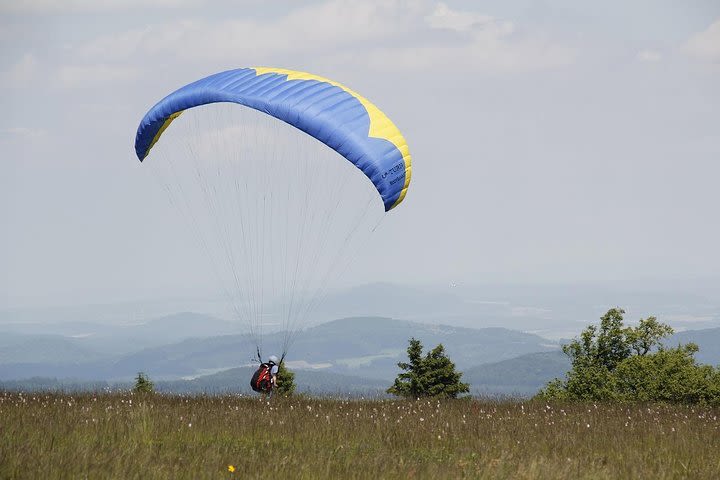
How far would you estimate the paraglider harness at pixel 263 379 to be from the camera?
17.3 metres

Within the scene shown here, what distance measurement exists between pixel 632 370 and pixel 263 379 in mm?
44411

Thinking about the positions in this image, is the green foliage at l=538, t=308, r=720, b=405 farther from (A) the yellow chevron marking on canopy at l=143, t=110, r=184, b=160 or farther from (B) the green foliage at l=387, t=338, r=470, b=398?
(A) the yellow chevron marking on canopy at l=143, t=110, r=184, b=160

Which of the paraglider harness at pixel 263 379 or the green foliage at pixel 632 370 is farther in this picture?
the green foliage at pixel 632 370

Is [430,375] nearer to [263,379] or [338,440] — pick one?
[263,379]

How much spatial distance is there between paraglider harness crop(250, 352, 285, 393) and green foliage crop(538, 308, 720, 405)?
28396mm

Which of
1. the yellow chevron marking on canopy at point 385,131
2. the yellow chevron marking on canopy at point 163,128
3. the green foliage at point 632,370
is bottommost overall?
the green foliage at point 632,370

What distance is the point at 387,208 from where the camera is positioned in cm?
1636

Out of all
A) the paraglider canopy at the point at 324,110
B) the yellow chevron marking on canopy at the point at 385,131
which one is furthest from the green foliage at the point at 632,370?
the paraglider canopy at the point at 324,110

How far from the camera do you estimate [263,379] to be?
Answer: 682 inches

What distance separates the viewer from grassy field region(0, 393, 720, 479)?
307 inches

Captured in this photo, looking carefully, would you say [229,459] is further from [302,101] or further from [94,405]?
[302,101]

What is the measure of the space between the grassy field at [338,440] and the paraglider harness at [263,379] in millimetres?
1298

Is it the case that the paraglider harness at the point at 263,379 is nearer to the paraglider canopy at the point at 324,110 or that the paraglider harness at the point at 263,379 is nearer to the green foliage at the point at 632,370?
the paraglider canopy at the point at 324,110

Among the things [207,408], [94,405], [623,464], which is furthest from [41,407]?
[623,464]
